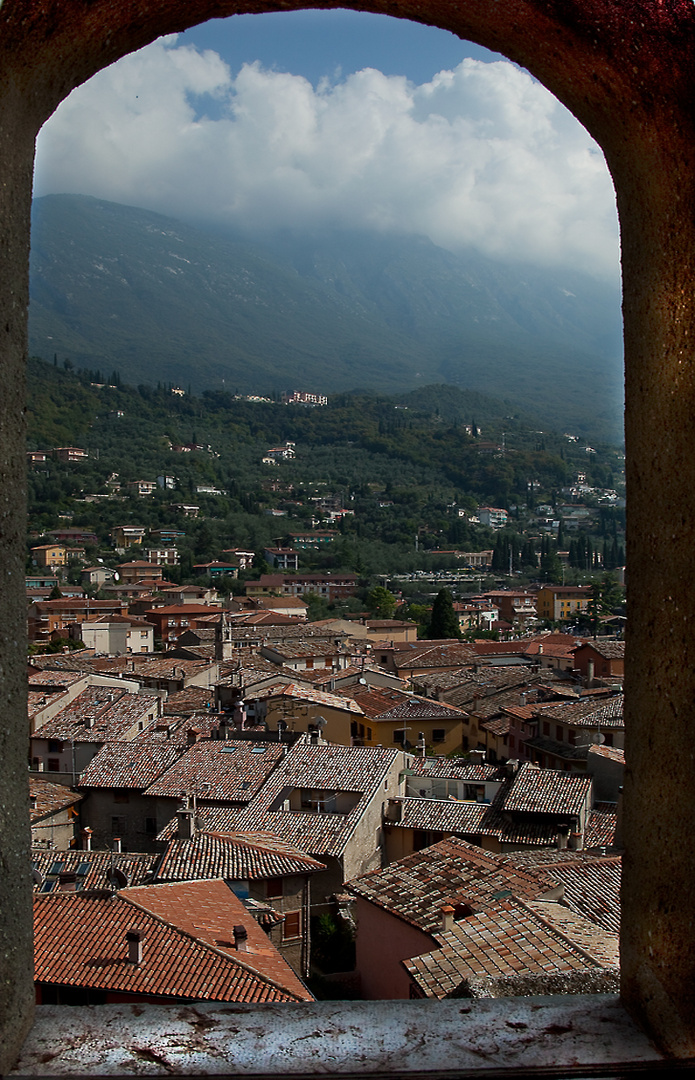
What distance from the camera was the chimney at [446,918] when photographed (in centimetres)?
776

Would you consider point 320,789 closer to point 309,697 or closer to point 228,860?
point 228,860

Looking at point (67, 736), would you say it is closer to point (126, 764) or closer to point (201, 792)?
point (126, 764)

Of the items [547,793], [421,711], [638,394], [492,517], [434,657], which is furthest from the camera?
[492,517]

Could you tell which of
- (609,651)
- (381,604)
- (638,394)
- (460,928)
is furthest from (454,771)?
(381,604)

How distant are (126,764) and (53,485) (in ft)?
224

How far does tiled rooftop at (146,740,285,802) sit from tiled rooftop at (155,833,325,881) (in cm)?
324

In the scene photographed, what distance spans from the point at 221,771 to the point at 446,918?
8992 mm


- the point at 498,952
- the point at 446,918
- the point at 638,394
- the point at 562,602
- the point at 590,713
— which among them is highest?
the point at 638,394

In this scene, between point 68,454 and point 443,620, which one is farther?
point 68,454

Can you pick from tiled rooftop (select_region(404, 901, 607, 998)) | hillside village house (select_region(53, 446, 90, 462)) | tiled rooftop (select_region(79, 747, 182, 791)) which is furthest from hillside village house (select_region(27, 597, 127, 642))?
hillside village house (select_region(53, 446, 90, 462))

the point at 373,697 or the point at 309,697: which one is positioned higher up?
the point at 309,697

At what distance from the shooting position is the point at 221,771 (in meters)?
16.4

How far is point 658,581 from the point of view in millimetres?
1694

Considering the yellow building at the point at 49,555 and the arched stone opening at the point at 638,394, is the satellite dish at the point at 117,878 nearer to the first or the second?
the arched stone opening at the point at 638,394
